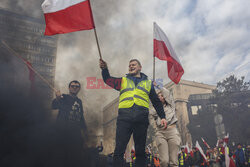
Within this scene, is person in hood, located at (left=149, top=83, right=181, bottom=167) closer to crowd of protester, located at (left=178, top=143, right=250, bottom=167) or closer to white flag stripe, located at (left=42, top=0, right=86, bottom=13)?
white flag stripe, located at (left=42, top=0, right=86, bottom=13)

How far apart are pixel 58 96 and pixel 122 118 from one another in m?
2.49

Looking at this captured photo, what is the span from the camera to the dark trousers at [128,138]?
2.79 metres

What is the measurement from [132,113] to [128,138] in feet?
1.12

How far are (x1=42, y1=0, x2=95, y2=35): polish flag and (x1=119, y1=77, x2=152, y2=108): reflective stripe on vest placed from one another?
155 cm

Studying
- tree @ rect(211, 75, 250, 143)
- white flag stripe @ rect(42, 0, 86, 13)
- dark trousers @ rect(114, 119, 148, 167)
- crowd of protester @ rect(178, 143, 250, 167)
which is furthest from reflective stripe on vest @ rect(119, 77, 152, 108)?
tree @ rect(211, 75, 250, 143)

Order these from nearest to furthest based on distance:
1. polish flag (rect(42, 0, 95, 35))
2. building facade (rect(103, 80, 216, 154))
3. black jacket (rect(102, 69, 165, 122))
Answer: black jacket (rect(102, 69, 165, 122)), polish flag (rect(42, 0, 95, 35)), building facade (rect(103, 80, 216, 154))

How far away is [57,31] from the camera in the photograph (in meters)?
4.11

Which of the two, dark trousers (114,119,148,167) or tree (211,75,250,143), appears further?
tree (211,75,250,143)

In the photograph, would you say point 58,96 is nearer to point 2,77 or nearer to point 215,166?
point 2,77

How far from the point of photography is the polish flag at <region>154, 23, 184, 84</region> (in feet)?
19.5

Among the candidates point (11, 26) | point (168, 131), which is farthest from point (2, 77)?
point (11, 26)

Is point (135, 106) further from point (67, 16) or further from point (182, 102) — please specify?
point (182, 102)

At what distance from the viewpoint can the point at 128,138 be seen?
293 cm

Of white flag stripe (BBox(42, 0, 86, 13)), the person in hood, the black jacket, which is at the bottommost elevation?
the person in hood
